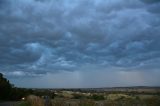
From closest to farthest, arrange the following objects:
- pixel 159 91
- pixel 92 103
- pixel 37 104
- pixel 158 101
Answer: pixel 158 101, pixel 159 91, pixel 92 103, pixel 37 104

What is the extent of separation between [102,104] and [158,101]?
5315mm

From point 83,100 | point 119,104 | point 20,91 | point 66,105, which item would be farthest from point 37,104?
point 20,91

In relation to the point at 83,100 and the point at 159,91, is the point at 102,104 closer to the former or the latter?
the point at 83,100

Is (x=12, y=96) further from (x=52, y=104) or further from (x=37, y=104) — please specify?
(x=52, y=104)

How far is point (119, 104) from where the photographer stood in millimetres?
23828

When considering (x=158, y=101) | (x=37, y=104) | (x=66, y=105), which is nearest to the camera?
(x=158, y=101)

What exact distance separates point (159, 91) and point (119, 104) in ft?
9.01

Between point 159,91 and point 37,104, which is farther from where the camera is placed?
point 37,104

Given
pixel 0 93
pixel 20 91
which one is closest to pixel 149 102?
pixel 0 93

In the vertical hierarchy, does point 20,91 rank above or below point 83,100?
above

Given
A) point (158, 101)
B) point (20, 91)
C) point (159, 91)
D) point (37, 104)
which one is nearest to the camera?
point (158, 101)

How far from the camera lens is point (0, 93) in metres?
64.2

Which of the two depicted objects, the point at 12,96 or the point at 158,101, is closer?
the point at 158,101

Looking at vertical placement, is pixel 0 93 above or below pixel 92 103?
above
